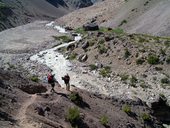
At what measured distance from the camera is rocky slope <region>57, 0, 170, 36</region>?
93.9m

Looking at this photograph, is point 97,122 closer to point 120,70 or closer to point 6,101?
point 6,101

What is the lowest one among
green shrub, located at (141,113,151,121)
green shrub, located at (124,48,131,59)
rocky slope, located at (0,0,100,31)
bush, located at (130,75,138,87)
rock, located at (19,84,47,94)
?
green shrub, located at (141,113,151,121)

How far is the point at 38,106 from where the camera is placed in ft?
97.3

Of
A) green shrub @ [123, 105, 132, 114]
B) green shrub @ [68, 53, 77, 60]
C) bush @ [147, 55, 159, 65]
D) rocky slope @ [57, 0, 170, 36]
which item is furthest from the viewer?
rocky slope @ [57, 0, 170, 36]

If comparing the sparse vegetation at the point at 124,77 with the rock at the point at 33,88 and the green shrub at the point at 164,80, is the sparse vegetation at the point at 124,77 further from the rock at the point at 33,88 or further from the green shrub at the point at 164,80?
the rock at the point at 33,88

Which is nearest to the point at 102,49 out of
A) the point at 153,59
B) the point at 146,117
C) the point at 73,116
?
the point at 153,59

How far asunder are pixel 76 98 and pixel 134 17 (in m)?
78.4

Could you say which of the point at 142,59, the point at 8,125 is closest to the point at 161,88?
the point at 142,59

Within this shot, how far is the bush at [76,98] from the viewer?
34.4 m

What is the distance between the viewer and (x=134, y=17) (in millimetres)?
110375

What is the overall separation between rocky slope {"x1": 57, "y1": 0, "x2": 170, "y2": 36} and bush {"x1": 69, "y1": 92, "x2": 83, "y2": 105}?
2134 inches

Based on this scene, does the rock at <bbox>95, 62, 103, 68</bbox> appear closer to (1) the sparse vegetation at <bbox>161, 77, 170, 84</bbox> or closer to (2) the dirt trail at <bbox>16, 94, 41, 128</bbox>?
(1) the sparse vegetation at <bbox>161, 77, 170, 84</bbox>

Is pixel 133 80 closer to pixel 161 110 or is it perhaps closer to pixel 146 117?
pixel 161 110

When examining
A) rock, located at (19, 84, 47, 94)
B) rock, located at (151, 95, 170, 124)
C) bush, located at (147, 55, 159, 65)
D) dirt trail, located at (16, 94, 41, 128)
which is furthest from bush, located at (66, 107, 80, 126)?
bush, located at (147, 55, 159, 65)
